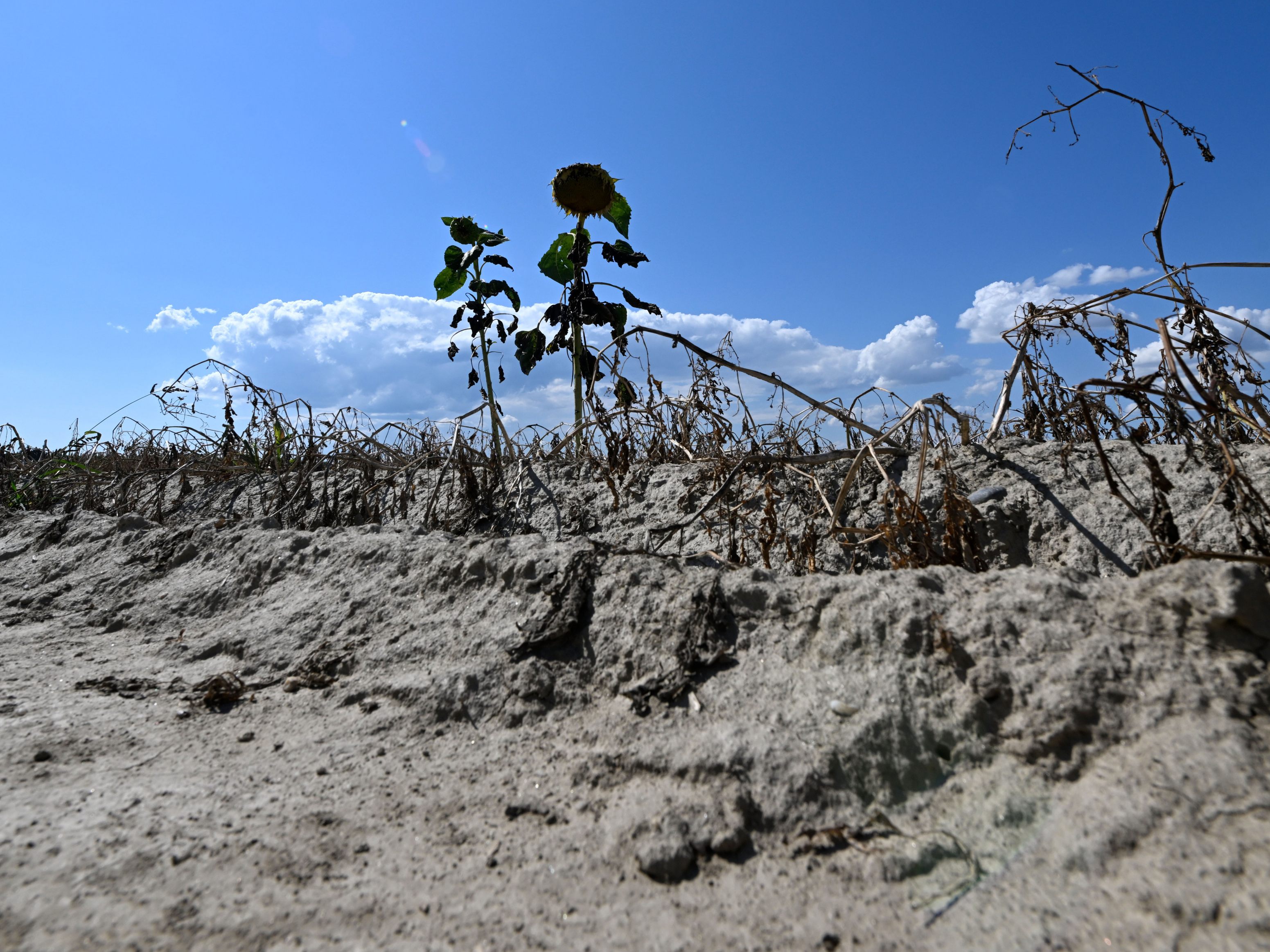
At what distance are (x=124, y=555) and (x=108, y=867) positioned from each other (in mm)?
2520

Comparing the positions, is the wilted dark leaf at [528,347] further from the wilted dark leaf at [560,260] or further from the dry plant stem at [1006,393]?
the dry plant stem at [1006,393]

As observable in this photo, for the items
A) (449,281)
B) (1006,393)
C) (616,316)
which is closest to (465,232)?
(449,281)

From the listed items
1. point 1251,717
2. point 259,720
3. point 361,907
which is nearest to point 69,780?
point 259,720

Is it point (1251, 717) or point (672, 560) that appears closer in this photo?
point (1251, 717)

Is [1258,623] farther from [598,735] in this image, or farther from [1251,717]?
[598,735]

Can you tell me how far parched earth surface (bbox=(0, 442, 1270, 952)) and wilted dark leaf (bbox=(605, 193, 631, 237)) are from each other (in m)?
3.82

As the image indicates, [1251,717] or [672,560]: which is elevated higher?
[672,560]

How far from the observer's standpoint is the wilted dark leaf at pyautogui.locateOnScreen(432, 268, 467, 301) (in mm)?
5090

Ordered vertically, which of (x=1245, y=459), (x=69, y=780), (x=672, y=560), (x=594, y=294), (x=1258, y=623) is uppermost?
(x=594, y=294)

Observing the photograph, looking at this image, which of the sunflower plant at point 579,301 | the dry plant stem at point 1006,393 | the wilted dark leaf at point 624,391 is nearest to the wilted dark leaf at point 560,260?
the sunflower plant at point 579,301

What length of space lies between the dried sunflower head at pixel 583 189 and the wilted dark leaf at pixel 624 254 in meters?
0.28

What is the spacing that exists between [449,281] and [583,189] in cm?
116

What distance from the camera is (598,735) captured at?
64.1 inches

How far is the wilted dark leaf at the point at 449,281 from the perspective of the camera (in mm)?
5090
